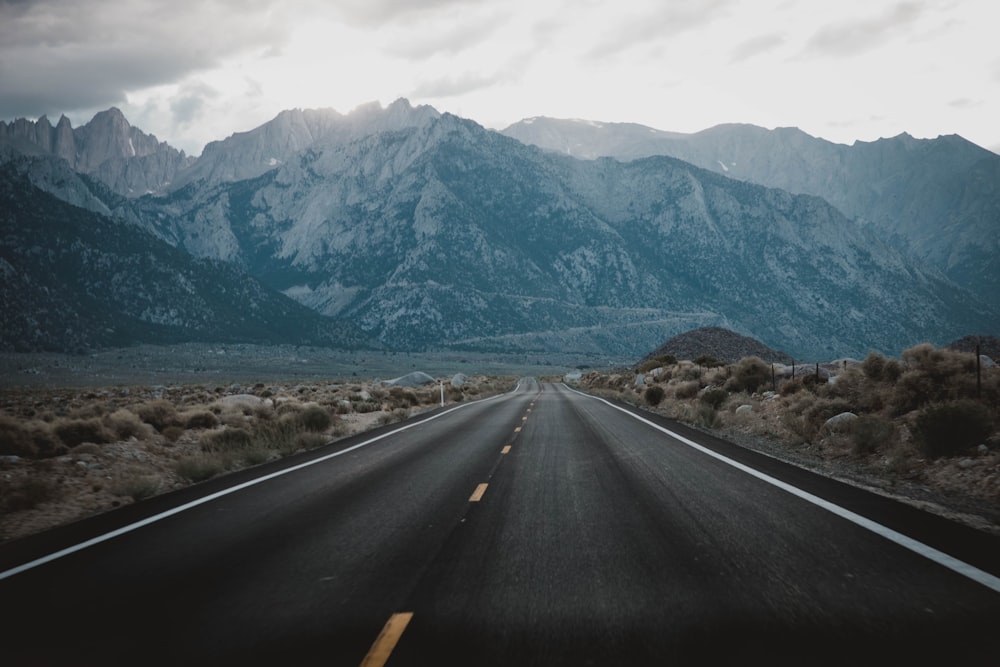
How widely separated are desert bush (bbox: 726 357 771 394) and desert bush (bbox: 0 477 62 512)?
24.6 metres

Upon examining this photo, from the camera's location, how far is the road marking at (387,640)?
3.77 meters

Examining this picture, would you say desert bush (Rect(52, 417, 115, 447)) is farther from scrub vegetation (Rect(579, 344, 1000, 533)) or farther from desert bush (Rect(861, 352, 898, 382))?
desert bush (Rect(861, 352, 898, 382))

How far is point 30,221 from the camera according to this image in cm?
15775

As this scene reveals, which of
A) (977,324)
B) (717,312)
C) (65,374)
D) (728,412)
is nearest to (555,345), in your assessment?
(717,312)

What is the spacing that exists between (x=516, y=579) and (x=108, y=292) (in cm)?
Result: 17432

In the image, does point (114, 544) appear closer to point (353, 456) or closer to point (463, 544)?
point (463, 544)

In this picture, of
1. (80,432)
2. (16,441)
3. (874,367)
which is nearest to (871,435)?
(874,367)

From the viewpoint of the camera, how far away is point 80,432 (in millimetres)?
16703

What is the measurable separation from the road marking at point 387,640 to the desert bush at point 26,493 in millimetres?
8503

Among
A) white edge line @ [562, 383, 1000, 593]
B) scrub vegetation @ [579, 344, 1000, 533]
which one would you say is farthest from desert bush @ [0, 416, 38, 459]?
scrub vegetation @ [579, 344, 1000, 533]

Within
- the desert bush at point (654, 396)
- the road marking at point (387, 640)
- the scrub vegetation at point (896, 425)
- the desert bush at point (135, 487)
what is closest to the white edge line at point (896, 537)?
the scrub vegetation at point (896, 425)

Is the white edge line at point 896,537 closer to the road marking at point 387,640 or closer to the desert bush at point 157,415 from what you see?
the road marking at point 387,640

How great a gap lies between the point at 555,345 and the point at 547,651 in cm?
17617

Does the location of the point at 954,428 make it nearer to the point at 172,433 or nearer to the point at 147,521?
the point at 147,521
